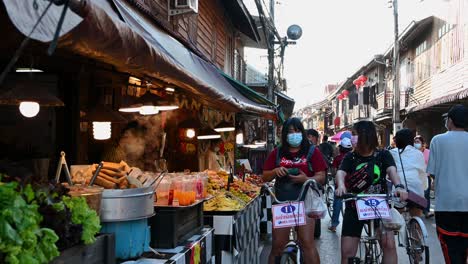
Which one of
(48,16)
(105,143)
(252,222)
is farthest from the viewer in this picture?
(105,143)

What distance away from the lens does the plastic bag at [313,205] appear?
5297mm

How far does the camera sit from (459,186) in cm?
523

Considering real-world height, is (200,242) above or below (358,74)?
below

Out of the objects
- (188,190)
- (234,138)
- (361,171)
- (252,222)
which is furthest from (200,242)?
(234,138)

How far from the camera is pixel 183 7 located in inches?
450

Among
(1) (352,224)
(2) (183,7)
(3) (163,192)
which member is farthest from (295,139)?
(2) (183,7)

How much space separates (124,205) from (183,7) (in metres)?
8.65

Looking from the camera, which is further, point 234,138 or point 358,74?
point 358,74

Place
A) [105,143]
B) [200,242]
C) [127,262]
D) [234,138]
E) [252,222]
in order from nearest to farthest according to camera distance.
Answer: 1. [127,262]
2. [200,242]
3. [252,222]
4. [105,143]
5. [234,138]

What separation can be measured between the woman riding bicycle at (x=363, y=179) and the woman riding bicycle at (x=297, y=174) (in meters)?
0.35

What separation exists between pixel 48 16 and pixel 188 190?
314cm

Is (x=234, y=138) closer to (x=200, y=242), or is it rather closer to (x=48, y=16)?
(x=200, y=242)

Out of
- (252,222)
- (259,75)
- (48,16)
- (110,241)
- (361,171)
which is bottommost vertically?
(252,222)

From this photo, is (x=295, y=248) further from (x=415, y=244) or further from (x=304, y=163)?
(x=415, y=244)
